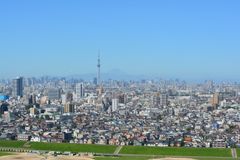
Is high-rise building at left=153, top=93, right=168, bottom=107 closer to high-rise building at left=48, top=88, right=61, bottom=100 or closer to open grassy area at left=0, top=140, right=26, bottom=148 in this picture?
high-rise building at left=48, top=88, right=61, bottom=100

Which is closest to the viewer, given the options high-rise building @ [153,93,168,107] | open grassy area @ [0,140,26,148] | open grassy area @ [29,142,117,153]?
open grassy area @ [29,142,117,153]

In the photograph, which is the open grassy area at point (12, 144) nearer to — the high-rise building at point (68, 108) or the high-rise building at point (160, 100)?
the high-rise building at point (68, 108)

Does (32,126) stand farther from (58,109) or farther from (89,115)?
(58,109)

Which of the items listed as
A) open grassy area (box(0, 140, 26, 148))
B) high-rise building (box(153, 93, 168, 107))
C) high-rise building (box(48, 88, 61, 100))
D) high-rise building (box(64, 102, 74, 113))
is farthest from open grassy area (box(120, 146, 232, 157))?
high-rise building (box(48, 88, 61, 100))

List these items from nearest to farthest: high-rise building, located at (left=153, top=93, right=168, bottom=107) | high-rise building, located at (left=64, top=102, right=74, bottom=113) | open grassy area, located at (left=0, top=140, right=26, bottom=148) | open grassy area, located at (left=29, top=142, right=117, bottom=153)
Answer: open grassy area, located at (left=29, top=142, right=117, bottom=153)
open grassy area, located at (left=0, top=140, right=26, bottom=148)
high-rise building, located at (left=64, top=102, right=74, bottom=113)
high-rise building, located at (left=153, top=93, right=168, bottom=107)

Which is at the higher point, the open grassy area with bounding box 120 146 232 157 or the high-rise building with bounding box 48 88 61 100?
the open grassy area with bounding box 120 146 232 157

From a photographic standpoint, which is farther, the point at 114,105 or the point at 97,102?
the point at 97,102

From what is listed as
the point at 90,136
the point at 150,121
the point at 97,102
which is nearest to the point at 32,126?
the point at 90,136
